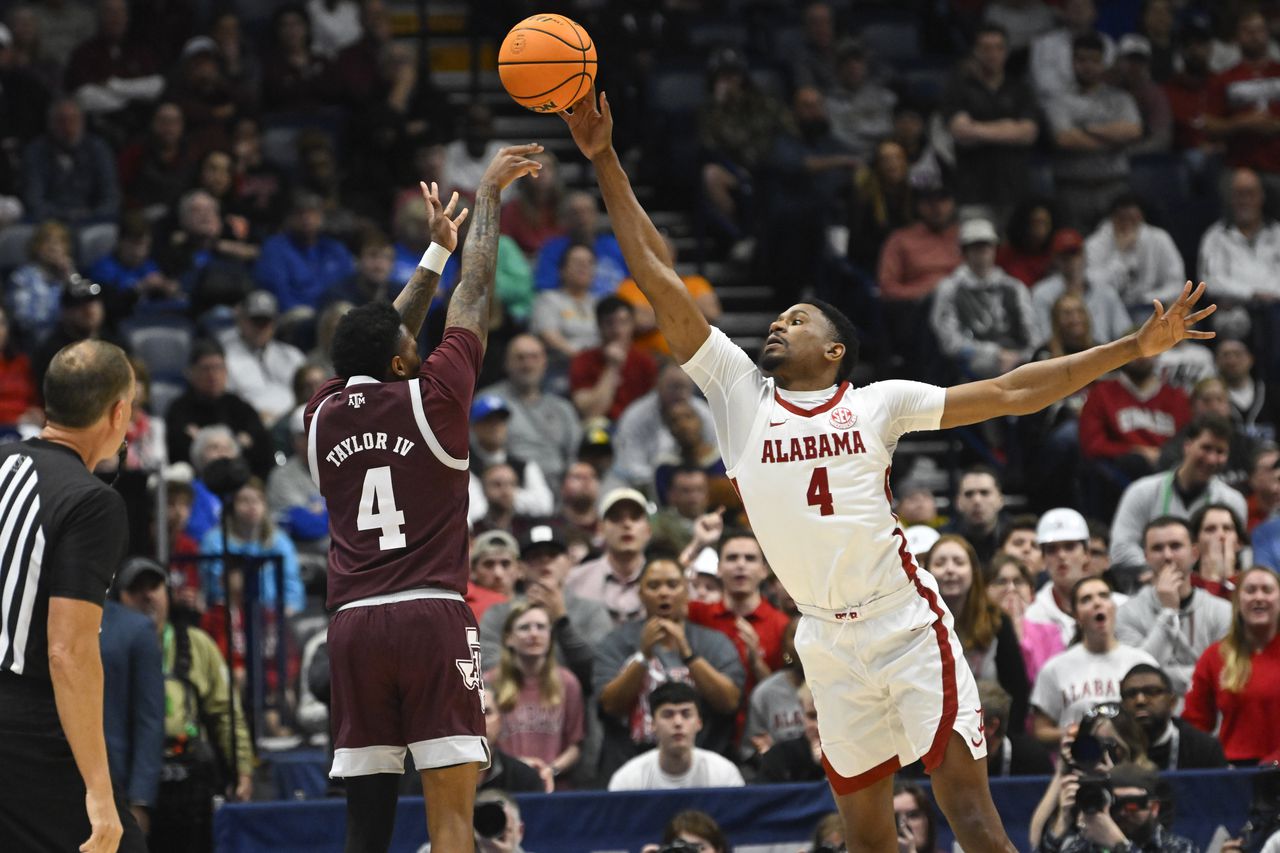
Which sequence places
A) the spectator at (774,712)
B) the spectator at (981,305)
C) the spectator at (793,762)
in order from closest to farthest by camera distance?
the spectator at (793,762)
the spectator at (774,712)
the spectator at (981,305)

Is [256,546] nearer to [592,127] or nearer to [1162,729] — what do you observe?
[1162,729]

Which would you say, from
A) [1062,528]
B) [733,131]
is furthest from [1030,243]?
[1062,528]

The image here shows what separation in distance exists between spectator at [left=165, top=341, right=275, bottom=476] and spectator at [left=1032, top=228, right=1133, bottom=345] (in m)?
5.90

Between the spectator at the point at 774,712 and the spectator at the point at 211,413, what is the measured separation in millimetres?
4272

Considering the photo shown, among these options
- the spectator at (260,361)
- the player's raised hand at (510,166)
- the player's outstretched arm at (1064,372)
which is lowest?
the player's outstretched arm at (1064,372)

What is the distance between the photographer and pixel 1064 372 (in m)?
6.89

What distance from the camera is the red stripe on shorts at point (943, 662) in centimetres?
688

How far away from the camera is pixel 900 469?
49.7ft

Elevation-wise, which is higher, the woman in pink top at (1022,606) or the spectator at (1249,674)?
the woman in pink top at (1022,606)

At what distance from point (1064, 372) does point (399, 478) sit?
7.68ft

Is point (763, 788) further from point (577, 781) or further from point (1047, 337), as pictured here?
point (1047, 337)

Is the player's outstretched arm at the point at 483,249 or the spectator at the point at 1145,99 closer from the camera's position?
the player's outstretched arm at the point at 483,249

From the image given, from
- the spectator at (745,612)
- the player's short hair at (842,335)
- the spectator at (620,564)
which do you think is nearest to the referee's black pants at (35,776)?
the player's short hair at (842,335)

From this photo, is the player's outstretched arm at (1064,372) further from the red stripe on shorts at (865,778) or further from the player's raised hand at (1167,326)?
the red stripe on shorts at (865,778)
